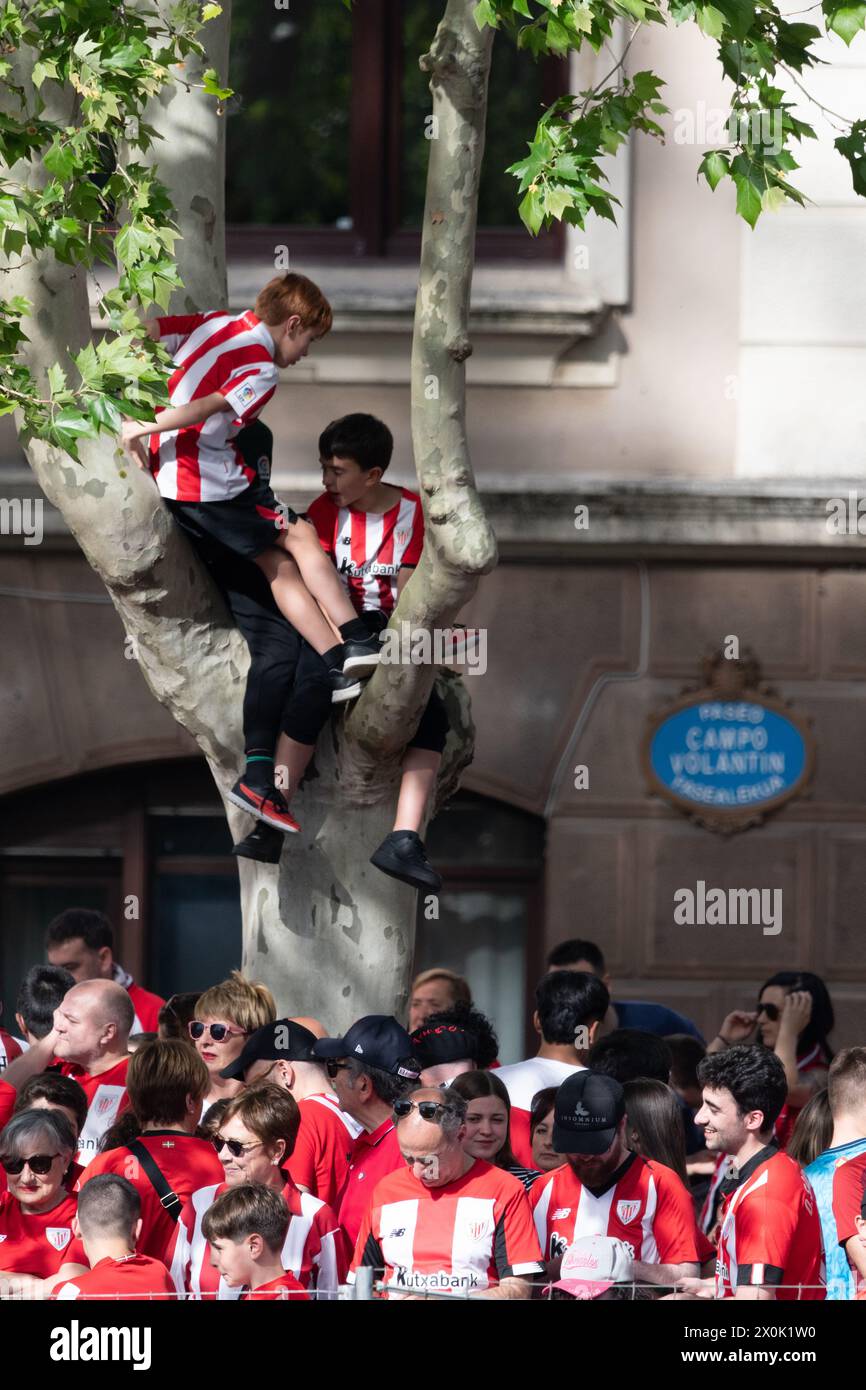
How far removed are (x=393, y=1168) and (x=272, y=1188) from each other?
0.72 m

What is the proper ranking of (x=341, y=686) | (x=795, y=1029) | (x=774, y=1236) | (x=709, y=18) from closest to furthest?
(x=774, y=1236) < (x=709, y=18) < (x=341, y=686) < (x=795, y=1029)

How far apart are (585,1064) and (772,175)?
9.99 ft

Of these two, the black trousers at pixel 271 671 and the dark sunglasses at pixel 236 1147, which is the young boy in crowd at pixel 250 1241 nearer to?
the dark sunglasses at pixel 236 1147

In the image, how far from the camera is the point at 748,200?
5.81 m

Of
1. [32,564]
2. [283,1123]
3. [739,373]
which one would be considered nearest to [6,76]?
[283,1123]

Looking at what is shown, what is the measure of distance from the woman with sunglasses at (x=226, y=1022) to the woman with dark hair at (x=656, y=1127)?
1.25 m

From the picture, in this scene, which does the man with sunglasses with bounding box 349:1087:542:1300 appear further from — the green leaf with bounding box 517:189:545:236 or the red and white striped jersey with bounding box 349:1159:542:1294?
the green leaf with bounding box 517:189:545:236

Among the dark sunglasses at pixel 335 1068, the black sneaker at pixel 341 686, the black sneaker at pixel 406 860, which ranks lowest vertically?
the dark sunglasses at pixel 335 1068

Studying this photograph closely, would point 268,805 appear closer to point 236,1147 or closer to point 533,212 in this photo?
point 236,1147

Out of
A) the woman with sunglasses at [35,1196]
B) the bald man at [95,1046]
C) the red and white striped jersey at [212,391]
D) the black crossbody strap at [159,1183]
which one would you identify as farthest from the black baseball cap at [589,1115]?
the red and white striped jersey at [212,391]

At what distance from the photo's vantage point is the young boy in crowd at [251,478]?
6492mm

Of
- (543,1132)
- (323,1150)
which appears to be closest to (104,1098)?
(323,1150)

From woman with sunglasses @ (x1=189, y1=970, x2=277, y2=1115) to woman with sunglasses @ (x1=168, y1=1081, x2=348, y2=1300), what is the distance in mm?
932

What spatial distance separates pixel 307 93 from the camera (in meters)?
11.6
